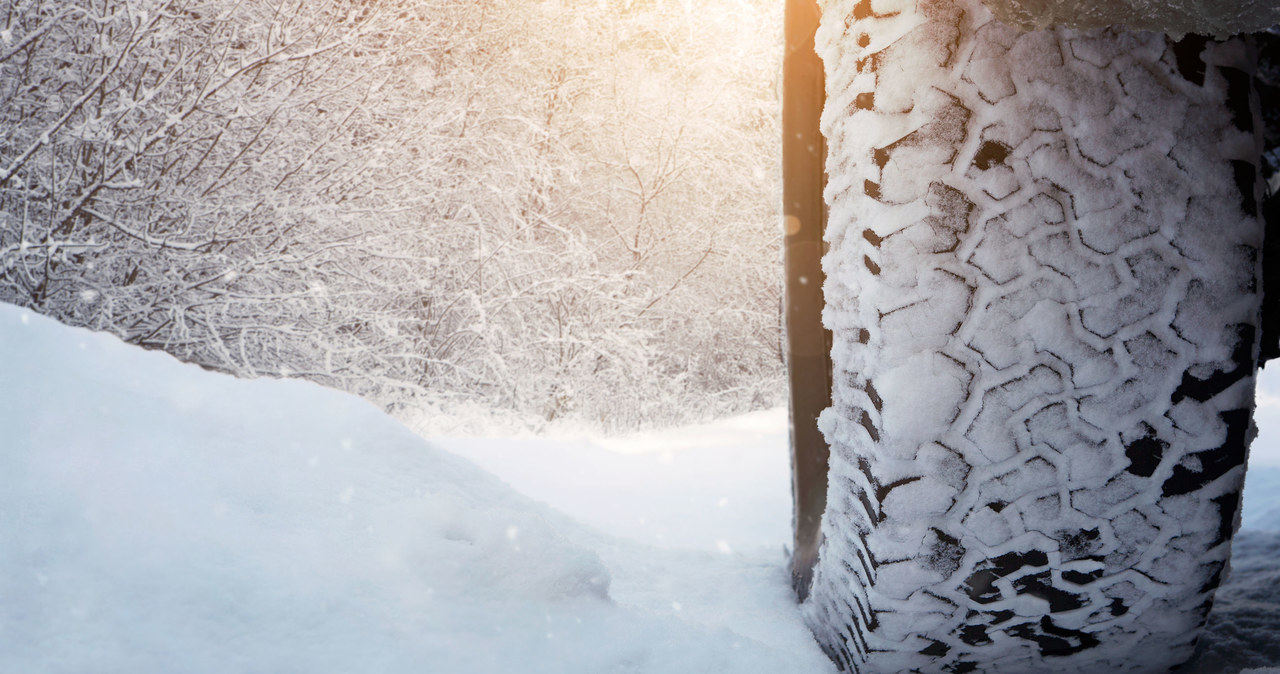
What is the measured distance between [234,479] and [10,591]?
24 centimetres

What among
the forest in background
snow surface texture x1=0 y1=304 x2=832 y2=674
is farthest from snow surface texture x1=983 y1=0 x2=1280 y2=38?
the forest in background

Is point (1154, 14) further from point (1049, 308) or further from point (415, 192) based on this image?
point (415, 192)

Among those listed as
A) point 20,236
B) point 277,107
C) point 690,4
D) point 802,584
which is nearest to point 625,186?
point 690,4

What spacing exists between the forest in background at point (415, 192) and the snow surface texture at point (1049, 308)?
2.14 meters

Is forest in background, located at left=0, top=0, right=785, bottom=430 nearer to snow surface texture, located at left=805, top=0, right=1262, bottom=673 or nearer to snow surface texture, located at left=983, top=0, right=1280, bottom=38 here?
snow surface texture, located at left=805, top=0, right=1262, bottom=673

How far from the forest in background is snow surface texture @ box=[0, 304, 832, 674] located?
232cm

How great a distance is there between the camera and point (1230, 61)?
2.39ft

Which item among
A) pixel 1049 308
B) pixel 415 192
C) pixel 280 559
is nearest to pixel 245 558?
pixel 280 559

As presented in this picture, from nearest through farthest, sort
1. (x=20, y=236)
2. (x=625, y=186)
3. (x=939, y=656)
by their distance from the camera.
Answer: (x=939, y=656)
(x=20, y=236)
(x=625, y=186)

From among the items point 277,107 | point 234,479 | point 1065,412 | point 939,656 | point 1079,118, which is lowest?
point 277,107

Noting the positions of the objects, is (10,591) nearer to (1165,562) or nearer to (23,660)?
(23,660)

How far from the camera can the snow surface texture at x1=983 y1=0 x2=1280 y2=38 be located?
0.48 meters

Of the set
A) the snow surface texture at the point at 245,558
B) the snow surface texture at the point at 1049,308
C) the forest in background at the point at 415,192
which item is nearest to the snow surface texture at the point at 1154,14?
the snow surface texture at the point at 1049,308

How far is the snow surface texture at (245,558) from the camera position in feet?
1.86
